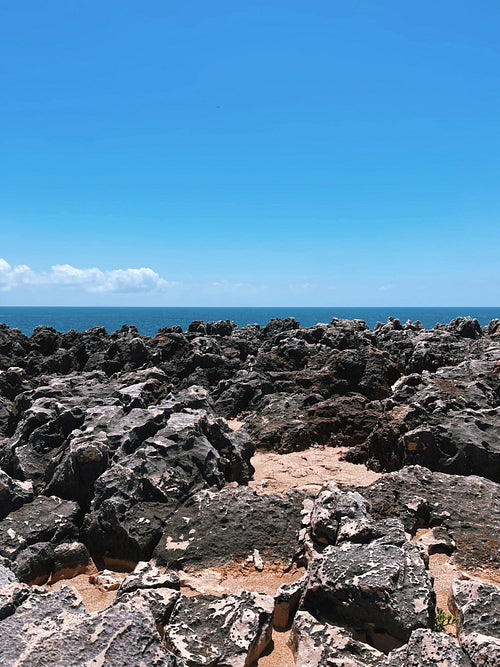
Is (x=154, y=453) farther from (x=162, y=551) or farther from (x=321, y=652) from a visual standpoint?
(x=321, y=652)

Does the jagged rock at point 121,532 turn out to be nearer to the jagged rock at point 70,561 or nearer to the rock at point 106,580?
the jagged rock at point 70,561

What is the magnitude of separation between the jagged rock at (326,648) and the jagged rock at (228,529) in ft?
5.41

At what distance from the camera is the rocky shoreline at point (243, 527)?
12.7 feet

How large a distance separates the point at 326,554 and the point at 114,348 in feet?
61.2

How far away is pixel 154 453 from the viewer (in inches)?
296

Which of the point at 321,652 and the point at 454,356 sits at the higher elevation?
the point at 454,356

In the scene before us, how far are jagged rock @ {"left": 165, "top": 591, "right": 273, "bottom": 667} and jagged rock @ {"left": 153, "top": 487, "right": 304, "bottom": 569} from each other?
57.7 inches

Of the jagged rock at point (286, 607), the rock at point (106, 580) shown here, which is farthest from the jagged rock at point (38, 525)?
the jagged rock at point (286, 607)

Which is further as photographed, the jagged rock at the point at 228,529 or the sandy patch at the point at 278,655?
the jagged rock at the point at 228,529

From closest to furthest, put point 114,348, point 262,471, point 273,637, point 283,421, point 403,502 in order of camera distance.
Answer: point 273,637 → point 403,502 → point 262,471 → point 283,421 → point 114,348

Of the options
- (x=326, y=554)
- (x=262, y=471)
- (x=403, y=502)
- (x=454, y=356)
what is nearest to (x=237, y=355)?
(x=454, y=356)

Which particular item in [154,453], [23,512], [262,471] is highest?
[154,453]

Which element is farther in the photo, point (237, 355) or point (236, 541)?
point (237, 355)

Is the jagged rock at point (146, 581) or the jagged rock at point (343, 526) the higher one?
the jagged rock at point (343, 526)
